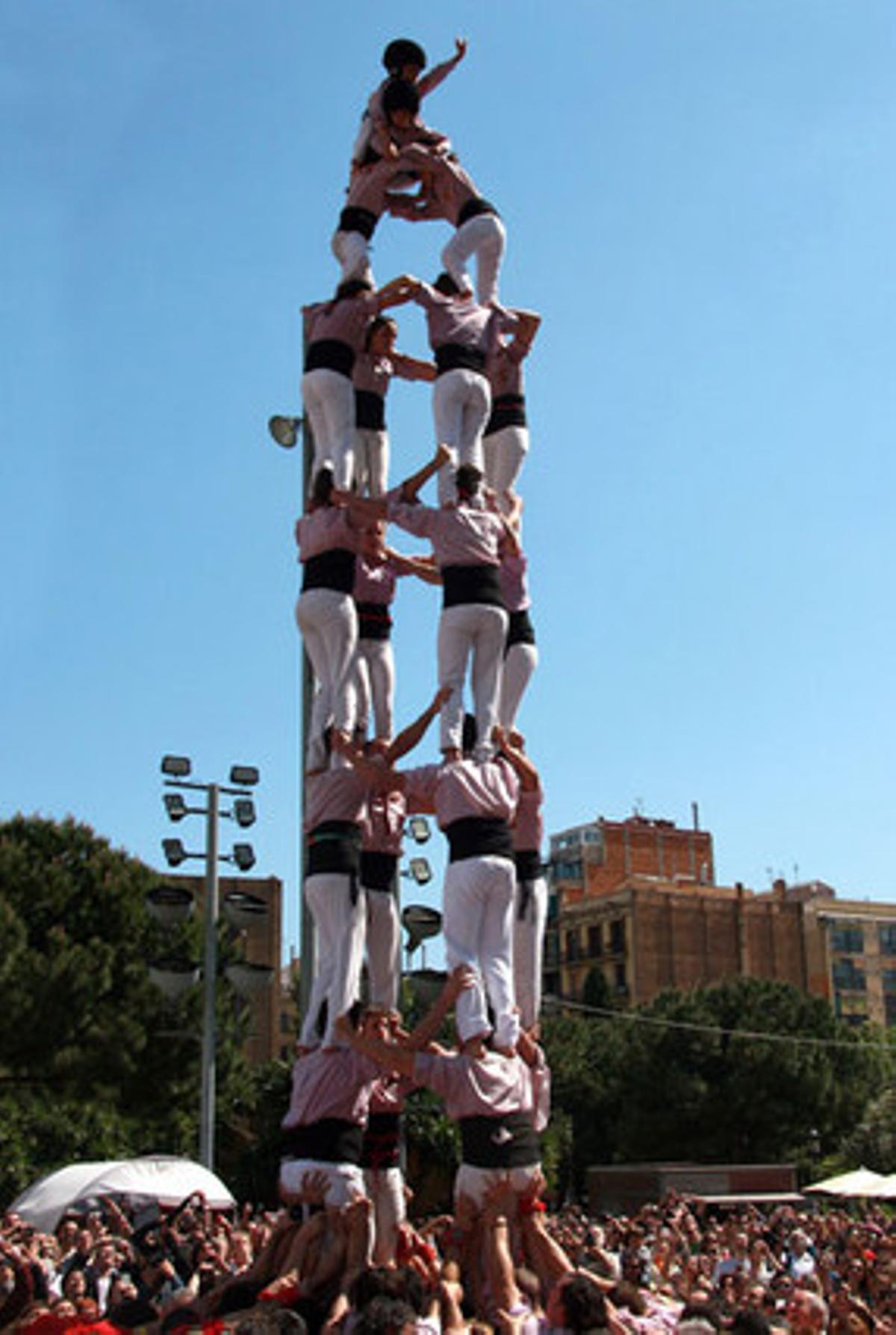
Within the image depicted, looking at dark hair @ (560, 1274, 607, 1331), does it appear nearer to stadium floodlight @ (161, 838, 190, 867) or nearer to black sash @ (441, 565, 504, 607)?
black sash @ (441, 565, 504, 607)

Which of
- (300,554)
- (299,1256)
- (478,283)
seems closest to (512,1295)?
(299,1256)

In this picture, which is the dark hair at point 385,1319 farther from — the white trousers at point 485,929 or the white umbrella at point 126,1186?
the white umbrella at point 126,1186

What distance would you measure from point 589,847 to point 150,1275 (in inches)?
2662

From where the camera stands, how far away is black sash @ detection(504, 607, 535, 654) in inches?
544

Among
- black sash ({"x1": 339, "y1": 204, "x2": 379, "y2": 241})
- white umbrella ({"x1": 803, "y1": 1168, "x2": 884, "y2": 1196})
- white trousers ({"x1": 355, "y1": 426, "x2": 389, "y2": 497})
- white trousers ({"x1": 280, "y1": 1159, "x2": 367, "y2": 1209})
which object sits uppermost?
black sash ({"x1": 339, "y1": 204, "x2": 379, "y2": 241})

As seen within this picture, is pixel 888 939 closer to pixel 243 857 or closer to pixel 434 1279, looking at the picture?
pixel 243 857

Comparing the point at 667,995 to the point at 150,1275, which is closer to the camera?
the point at 150,1275

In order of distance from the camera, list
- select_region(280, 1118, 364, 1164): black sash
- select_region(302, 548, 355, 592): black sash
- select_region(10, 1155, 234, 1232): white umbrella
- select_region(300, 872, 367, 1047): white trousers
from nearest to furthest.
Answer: select_region(280, 1118, 364, 1164): black sash < select_region(300, 872, 367, 1047): white trousers < select_region(302, 548, 355, 592): black sash < select_region(10, 1155, 234, 1232): white umbrella

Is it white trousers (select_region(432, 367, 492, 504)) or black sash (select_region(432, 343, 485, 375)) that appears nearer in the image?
white trousers (select_region(432, 367, 492, 504))

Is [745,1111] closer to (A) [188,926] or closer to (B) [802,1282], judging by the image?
(A) [188,926]

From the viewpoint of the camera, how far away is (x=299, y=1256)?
1093 cm

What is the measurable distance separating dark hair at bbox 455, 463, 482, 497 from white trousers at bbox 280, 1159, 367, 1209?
538cm

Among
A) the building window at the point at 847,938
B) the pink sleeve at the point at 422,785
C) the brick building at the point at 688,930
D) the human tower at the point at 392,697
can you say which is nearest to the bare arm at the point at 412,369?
the human tower at the point at 392,697

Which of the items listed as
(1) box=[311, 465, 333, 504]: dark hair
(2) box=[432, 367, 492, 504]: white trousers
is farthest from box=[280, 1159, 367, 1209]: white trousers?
(2) box=[432, 367, 492, 504]: white trousers
